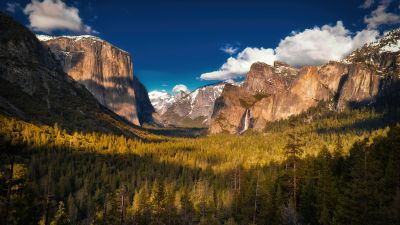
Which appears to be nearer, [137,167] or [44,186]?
[44,186]

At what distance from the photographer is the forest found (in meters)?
37.8

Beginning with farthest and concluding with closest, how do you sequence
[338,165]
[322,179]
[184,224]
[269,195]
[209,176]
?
[209,176] < [184,224] < [338,165] < [269,195] < [322,179]

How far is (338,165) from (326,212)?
88.9 feet

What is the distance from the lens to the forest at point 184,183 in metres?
37.8

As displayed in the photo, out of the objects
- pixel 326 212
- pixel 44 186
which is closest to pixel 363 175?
pixel 326 212

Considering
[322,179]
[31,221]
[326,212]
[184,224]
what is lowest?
[184,224]

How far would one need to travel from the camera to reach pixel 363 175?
38031 mm

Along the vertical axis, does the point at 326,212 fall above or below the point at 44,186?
above

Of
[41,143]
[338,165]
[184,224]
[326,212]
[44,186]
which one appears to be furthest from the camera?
[41,143]

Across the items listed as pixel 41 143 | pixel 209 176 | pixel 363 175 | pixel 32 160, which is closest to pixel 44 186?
pixel 32 160

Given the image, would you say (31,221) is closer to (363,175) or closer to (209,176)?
(363,175)

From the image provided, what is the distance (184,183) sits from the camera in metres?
145

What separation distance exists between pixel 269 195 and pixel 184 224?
102ft

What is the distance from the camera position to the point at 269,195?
6481 centimetres
